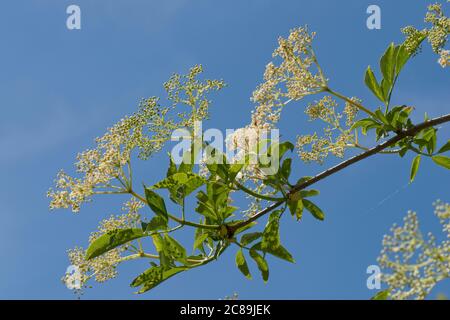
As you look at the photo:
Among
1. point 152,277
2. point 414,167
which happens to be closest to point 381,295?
point 152,277

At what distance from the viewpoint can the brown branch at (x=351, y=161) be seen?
90.6 inches

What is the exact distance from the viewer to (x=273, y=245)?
2492mm

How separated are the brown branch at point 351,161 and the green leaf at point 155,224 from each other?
11.2 inches

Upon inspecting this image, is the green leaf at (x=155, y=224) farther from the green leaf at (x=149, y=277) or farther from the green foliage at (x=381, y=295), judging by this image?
the green foliage at (x=381, y=295)

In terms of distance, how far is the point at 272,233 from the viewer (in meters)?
2.48

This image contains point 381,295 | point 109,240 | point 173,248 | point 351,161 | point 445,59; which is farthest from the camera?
point 445,59

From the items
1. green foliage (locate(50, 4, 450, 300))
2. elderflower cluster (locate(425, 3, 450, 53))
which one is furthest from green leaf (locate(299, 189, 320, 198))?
elderflower cluster (locate(425, 3, 450, 53))

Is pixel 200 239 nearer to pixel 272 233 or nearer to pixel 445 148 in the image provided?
pixel 272 233

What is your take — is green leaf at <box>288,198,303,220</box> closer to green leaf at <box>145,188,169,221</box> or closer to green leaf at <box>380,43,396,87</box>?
green leaf at <box>145,188,169,221</box>

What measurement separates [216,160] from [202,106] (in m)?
0.46

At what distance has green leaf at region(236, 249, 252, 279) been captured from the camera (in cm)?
260

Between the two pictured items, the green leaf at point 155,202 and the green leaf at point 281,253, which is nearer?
the green leaf at point 155,202

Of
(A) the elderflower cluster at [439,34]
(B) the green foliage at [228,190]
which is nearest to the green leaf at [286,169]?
(B) the green foliage at [228,190]

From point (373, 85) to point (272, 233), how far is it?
83 cm
